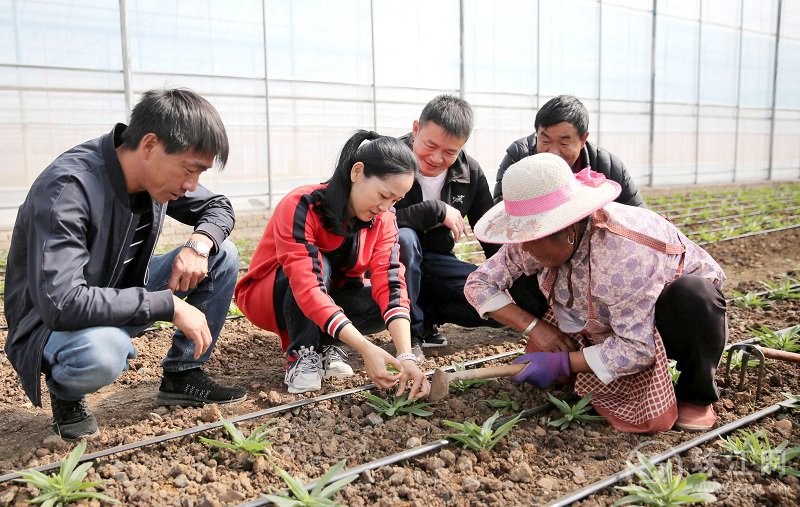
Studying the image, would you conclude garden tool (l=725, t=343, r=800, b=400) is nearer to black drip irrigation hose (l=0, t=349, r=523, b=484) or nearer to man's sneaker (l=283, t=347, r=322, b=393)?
black drip irrigation hose (l=0, t=349, r=523, b=484)

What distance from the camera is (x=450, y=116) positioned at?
10.6ft

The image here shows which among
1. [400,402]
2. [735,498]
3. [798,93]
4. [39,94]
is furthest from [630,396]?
[798,93]

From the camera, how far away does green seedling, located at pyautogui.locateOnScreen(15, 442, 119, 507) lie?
73.9 inches

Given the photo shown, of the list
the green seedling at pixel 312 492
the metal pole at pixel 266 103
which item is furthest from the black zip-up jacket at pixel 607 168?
the metal pole at pixel 266 103

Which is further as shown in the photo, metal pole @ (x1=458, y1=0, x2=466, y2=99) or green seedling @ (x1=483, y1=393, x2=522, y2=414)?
metal pole @ (x1=458, y1=0, x2=466, y2=99)

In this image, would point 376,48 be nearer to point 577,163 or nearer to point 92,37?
point 92,37

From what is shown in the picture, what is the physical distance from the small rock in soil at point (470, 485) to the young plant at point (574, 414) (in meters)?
0.51

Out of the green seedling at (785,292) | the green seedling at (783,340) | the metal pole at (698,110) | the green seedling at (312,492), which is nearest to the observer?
the green seedling at (312,492)

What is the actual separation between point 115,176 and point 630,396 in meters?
1.93

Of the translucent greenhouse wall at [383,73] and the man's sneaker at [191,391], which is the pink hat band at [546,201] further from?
the translucent greenhouse wall at [383,73]

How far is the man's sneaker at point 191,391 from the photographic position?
8.89 ft

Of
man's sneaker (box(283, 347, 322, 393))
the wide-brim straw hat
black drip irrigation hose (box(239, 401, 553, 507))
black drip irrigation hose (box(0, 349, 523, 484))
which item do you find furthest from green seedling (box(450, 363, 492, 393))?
the wide-brim straw hat

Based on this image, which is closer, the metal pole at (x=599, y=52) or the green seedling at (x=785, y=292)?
the green seedling at (x=785, y=292)

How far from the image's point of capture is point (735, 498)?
1.93 metres
